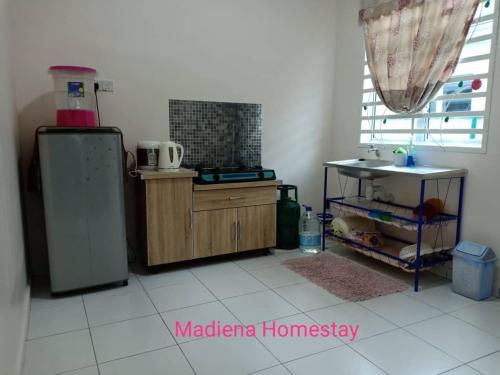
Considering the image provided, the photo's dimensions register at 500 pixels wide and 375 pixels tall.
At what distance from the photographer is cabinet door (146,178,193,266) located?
286 cm

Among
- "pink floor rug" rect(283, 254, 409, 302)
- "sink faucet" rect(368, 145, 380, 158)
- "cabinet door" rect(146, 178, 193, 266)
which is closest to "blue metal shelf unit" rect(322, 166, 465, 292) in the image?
"pink floor rug" rect(283, 254, 409, 302)

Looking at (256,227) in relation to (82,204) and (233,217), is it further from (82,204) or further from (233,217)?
(82,204)

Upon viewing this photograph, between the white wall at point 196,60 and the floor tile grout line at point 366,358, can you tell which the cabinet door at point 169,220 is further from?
the floor tile grout line at point 366,358

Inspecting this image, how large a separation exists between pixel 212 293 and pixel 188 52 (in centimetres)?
201

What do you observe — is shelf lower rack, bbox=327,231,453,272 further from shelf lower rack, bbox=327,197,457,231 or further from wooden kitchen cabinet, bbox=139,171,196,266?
wooden kitchen cabinet, bbox=139,171,196,266

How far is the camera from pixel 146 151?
301cm

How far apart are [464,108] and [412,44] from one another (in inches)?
25.3

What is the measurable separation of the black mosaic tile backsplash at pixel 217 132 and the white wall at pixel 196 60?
0.26ft

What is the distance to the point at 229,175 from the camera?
10.3ft

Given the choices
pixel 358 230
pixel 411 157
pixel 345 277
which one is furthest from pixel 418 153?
pixel 345 277

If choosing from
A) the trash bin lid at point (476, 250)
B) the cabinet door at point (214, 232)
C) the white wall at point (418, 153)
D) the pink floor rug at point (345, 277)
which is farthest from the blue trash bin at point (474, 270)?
the cabinet door at point (214, 232)

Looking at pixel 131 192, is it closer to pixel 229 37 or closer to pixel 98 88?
pixel 98 88

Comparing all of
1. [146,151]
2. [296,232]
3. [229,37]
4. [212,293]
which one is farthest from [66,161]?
[296,232]

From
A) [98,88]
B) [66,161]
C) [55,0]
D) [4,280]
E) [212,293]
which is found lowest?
[212,293]
